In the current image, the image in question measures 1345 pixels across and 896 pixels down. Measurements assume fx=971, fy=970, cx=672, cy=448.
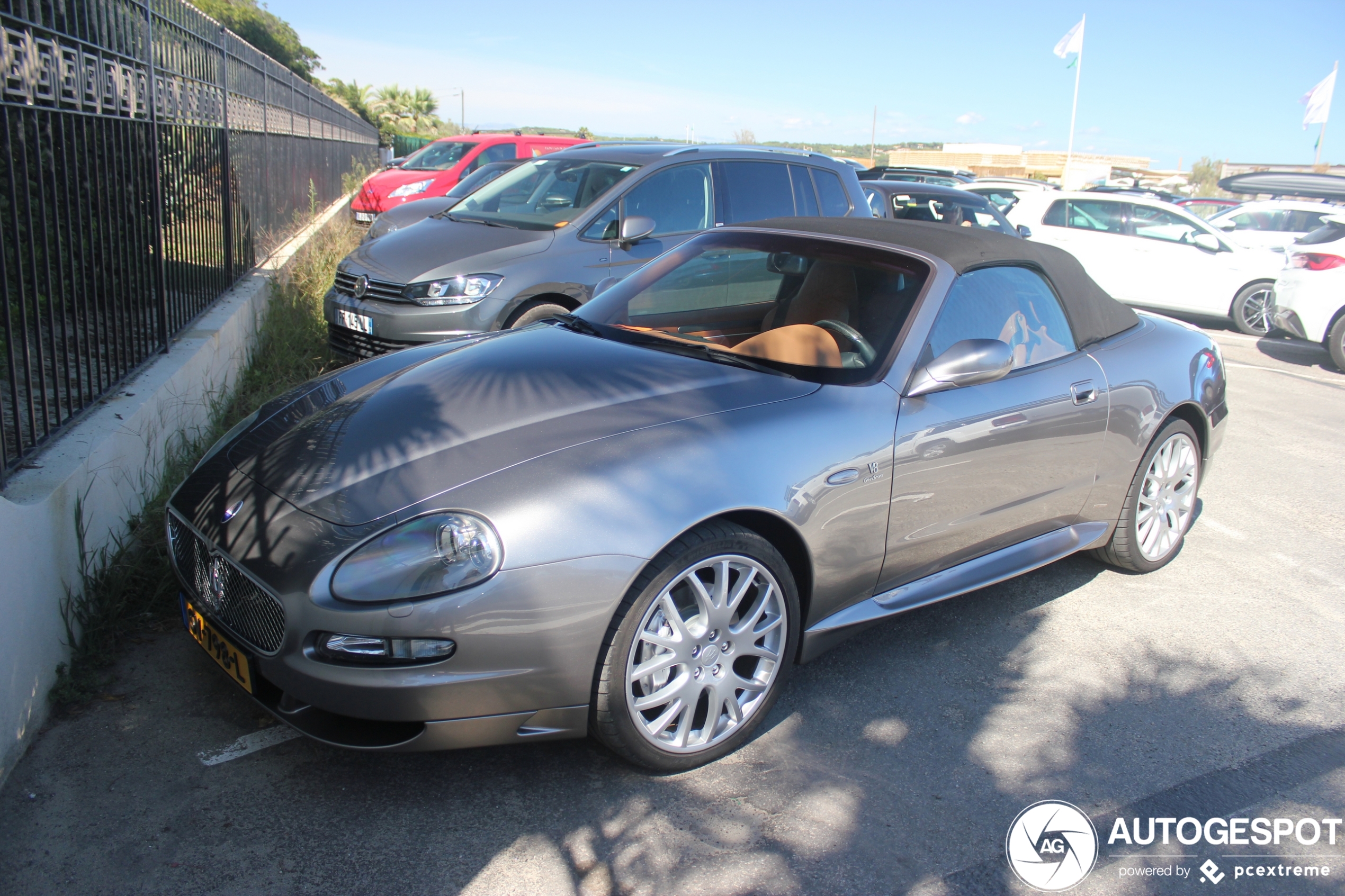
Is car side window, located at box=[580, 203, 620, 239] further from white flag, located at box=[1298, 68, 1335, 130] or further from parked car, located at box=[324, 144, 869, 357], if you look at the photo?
A: white flag, located at box=[1298, 68, 1335, 130]

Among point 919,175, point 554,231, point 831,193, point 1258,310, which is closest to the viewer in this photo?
point 554,231

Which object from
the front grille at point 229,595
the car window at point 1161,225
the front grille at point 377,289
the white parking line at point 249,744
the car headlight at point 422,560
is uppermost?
the car window at point 1161,225

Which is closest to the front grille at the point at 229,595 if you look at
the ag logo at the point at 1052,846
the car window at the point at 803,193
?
the ag logo at the point at 1052,846

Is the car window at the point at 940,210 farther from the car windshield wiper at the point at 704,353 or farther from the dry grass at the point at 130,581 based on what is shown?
the car windshield wiper at the point at 704,353

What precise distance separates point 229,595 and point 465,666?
773mm

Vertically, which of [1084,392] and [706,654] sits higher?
[1084,392]

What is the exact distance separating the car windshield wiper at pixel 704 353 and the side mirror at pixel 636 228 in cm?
273

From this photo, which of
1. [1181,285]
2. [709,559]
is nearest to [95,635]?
[709,559]

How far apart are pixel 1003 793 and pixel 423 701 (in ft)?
5.60

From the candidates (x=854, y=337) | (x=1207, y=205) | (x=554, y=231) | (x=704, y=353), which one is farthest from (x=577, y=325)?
(x=1207, y=205)

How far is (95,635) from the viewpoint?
3.28m

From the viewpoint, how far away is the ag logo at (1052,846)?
257cm

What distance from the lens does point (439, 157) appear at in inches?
614

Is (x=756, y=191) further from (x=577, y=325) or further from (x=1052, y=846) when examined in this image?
A: (x=1052, y=846)
